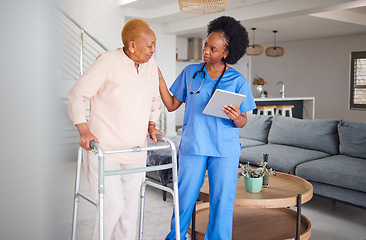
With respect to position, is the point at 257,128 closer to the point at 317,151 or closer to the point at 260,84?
the point at 317,151

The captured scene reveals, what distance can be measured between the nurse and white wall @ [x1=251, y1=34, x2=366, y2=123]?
9.63 m

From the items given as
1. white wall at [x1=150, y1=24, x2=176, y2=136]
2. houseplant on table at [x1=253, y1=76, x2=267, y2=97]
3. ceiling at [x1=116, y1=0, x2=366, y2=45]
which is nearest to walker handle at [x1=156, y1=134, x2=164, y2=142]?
ceiling at [x1=116, y1=0, x2=366, y2=45]

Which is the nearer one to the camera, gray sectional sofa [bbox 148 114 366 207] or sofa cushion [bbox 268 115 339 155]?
gray sectional sofa [bbox 148 114 366 207]

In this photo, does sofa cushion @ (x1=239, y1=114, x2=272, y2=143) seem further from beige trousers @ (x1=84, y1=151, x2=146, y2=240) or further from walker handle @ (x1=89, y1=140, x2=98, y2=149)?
walker handle @ (x1=89, y1=140, x2=98, y2=149)

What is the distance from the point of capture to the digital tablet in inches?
71.8

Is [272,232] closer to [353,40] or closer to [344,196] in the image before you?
[344,196]

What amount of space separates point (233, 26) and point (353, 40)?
9.94 m

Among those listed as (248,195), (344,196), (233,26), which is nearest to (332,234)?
(344,196)

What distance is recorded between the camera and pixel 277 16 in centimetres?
680

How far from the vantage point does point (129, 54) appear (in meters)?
1.70

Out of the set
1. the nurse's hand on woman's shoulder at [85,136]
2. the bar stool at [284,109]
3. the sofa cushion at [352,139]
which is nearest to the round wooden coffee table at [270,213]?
the sofa cushion at [352,139]

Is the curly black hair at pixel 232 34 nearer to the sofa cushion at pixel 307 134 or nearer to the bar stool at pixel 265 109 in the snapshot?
the sofa cushion at pixel 307 134

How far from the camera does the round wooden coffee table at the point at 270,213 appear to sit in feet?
8.13

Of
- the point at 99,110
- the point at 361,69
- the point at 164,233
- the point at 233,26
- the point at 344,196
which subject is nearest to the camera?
the point at 99,110
